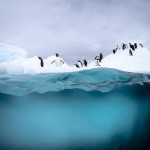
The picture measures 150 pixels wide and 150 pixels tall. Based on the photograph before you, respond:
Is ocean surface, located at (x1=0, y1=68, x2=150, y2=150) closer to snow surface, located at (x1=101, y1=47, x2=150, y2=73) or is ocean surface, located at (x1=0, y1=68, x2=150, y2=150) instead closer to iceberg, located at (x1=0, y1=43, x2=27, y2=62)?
iceberg, located at (x1=0, y1=43, x2=27, y2=62)

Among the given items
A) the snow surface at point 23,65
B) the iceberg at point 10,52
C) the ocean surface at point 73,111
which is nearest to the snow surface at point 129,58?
the snow surface at point 23,65

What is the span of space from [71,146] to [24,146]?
722 millimetres

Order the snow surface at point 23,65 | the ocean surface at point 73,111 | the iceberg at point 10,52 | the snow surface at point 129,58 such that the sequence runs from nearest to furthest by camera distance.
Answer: the ocean surface at point 73,111, the snow surface at point 23,65, the iceberg at point 10,52, the snow surface at point 129,58

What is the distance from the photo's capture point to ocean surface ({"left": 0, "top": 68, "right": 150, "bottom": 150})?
393cm

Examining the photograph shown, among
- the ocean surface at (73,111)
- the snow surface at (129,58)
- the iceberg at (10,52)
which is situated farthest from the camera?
the snow surface at (129,58)

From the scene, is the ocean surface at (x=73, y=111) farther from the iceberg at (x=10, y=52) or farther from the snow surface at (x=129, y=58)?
the snow surface at (x=129, y=58)

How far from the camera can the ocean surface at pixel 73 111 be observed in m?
3.93

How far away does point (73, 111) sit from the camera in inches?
165

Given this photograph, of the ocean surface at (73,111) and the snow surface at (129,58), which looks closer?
the ocean surface at (73,111)

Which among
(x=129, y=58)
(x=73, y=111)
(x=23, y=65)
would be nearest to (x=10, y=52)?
(x=23, y=65)

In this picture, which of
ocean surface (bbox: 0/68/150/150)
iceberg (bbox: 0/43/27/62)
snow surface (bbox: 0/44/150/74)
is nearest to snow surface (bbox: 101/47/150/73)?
snow surface (bbox: 0/44/150/74)

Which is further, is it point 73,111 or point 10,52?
point 10,52

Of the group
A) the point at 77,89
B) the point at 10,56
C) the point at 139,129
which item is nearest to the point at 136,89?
the point at 139,129

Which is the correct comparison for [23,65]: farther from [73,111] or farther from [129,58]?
[129,58]
